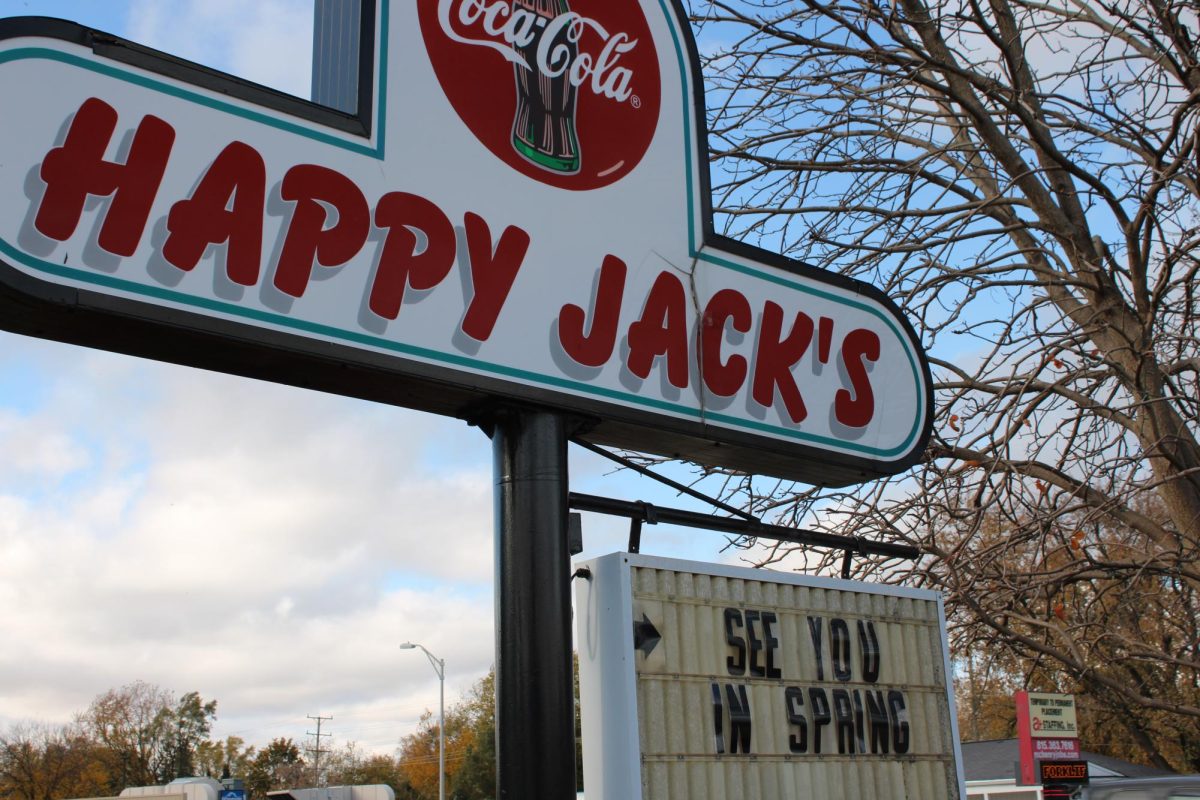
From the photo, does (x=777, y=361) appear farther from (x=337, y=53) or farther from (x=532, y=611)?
(x=337, y=53)

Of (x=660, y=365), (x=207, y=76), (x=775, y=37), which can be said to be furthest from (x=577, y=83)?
(x=775, y=37)

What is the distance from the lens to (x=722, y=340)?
5.50m

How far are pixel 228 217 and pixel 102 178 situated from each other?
435mm

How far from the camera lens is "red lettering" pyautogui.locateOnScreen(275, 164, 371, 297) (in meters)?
4.22

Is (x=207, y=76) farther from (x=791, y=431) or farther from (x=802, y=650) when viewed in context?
(x=802, y=650)

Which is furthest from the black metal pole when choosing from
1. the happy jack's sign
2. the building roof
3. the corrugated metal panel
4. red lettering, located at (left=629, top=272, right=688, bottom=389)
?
the building roof


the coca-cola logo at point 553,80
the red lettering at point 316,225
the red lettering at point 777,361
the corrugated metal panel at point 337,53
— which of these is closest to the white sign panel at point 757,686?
the red lettering at point 777,361

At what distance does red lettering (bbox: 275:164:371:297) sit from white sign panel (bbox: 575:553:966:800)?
1.75 meters

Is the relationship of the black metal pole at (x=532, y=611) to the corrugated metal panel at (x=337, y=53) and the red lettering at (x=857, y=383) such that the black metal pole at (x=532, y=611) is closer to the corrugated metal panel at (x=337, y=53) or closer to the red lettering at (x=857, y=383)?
the corrugated metal panel at (x=337, y=53)

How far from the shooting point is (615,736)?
4688 millimetres

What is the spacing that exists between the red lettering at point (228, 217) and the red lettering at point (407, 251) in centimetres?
48

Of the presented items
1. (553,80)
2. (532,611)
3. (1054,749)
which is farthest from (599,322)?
(1054,749)

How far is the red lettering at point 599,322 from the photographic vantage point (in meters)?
4.93

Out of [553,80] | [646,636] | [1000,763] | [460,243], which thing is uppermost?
[553,80]
